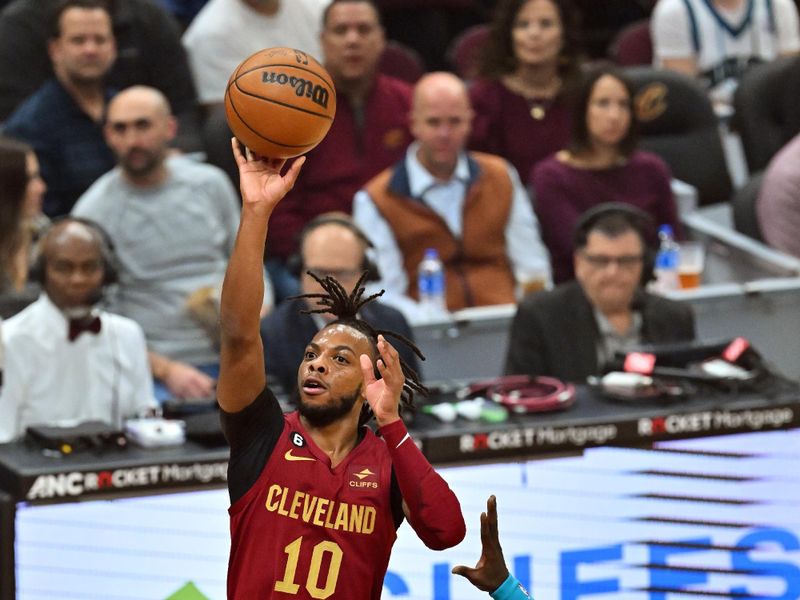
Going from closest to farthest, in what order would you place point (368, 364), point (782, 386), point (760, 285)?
1. point (368, 364)
2. point (782, 386)
3. point (760, 285)

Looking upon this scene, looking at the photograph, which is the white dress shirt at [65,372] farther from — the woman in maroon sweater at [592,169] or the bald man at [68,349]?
the woman in maroon sweater at [592,169]

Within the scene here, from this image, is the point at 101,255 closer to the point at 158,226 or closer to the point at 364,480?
the point at 158,226

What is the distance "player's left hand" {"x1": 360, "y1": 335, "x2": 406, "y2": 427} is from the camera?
3.49 m

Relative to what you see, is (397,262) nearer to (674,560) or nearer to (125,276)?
(125,276)

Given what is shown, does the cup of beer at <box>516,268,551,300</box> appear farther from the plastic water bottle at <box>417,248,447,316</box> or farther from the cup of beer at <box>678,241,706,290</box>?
the cup of beer at <box>678,241,706,290</box>

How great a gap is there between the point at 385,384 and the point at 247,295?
0.36m

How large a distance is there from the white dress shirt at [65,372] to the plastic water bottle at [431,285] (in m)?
1.53

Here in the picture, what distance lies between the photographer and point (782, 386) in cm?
576

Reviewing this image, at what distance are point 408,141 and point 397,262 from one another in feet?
3.05

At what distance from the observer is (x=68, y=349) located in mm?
5797

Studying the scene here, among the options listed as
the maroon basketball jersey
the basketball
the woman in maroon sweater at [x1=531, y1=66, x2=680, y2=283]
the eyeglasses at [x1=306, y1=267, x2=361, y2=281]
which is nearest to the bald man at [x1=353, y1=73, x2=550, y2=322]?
the woman in maroon sweater at [x1=531, y1=66, x2=680, y2=283]

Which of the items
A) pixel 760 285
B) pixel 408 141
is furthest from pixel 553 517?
pixel 408 141

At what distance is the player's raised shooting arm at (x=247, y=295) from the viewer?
3.55 metres

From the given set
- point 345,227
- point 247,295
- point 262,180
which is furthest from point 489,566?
point 345,227
